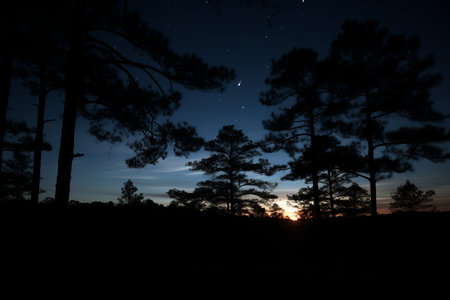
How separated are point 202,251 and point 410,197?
5060cm

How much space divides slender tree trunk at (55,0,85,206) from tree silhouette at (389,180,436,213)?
1958 inches

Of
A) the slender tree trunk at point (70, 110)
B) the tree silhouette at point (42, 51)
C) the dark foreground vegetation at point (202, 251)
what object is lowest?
the dark foreground vegetation at point (202, 251)

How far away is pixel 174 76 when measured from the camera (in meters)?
6.86

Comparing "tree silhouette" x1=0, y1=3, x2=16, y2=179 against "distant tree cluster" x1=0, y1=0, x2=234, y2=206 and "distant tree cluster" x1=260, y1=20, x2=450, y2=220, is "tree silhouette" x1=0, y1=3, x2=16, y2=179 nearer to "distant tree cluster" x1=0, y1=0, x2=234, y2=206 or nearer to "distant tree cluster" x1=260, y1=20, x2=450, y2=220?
"distant tree cluster" x1=0, y1=0, x2=234, y2=206

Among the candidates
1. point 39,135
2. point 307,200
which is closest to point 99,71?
point 39,135

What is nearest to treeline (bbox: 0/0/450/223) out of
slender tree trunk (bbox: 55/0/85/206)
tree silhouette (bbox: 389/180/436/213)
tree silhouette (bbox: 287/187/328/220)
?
slender tree trunk (bbox: 55/0/85/206)

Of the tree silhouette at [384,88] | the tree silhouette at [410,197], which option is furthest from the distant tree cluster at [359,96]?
the tree silhouette at [410,197]

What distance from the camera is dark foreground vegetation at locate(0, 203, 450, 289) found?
3.16 meters

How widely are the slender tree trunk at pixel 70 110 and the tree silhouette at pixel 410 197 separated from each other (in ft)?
163

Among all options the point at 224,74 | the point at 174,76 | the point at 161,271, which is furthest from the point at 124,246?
the point at 224,74

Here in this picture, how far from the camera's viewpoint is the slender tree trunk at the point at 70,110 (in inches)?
229

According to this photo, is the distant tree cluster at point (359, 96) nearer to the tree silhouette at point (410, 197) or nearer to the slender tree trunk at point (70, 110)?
the slender tree trunk at point (70, 110)

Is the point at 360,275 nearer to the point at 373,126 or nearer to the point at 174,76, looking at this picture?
the point at 174,76

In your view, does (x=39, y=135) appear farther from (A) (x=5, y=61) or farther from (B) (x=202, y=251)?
(B) (x=202, y=251)
